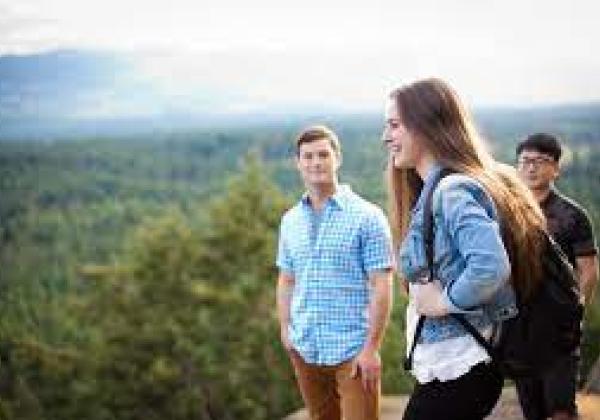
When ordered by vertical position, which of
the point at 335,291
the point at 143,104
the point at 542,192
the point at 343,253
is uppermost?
the point at 143,104

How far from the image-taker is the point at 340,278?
9.25 feet

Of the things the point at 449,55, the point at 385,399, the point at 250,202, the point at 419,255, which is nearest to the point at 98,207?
the point at 449,55

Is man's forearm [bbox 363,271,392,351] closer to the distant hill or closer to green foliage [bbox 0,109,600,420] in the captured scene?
green foliage [bbox 0,109,600,420]

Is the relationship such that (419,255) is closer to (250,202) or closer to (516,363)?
(516,363)

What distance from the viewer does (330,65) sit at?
96.6 meters

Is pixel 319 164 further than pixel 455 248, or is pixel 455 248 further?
pixel 319 164

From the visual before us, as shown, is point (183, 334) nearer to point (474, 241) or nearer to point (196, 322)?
point (196, 322)

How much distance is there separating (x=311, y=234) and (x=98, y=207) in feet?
189

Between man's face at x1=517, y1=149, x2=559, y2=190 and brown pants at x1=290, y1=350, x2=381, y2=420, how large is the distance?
2.36ft

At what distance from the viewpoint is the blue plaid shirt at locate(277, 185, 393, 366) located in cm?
Result: 280

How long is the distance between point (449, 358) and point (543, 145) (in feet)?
4.50

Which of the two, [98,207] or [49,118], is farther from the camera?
[49,118]

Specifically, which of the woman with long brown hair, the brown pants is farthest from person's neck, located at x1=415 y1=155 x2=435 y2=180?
the brown pants

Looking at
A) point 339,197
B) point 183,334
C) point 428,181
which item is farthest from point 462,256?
point 183,334
